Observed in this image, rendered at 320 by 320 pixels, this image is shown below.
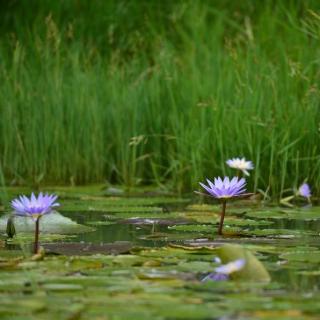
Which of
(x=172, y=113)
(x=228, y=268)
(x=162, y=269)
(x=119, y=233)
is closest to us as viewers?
(x=228, y=268)

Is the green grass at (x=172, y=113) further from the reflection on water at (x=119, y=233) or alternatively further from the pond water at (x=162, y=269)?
the reflection on water at (x=119, y=233)

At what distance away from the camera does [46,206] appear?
2.94 metres

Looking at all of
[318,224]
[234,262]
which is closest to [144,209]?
[318,224]

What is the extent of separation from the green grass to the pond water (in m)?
0.97

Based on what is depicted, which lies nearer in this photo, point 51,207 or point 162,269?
point 162,269

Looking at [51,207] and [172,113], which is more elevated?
[172,113]

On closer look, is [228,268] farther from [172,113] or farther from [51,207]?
[172,113]

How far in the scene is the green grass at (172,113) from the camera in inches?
203

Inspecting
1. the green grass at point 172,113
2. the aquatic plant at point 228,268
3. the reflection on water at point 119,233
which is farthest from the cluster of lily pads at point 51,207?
the green grass at point 172,113

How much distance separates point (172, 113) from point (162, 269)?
124 inches

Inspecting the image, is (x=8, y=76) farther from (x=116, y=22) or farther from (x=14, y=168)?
(x=116, y=22)

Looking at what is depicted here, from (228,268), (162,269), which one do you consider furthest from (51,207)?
(228,268)

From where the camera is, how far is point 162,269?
272 centimetres

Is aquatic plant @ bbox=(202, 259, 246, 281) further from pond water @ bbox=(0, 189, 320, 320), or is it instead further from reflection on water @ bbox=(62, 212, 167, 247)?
reflection on water @ bbox=(62, 212, 167, 247)
